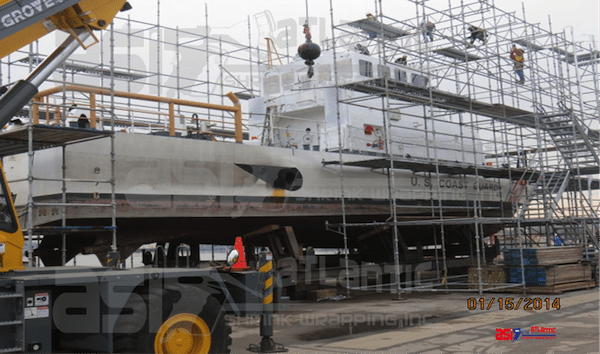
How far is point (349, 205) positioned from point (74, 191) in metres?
6.28

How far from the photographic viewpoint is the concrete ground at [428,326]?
25.8 ft

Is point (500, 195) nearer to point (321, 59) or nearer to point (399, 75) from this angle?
point (399, 75)

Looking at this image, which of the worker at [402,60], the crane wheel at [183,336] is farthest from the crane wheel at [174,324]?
the worker at [402,60]

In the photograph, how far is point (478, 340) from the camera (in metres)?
8.27

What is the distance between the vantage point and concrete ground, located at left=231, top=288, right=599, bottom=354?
7871mm

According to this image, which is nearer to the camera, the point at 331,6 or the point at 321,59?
the point at 331,6

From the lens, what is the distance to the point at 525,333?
8695 mm

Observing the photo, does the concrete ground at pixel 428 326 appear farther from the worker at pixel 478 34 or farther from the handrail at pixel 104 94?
the worker at pixel 478 34

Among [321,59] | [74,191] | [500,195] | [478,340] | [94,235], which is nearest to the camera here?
[478,340]

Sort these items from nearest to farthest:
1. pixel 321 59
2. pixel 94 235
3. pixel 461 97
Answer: pixel 94 235, pixel 461 97, pixel 321 59

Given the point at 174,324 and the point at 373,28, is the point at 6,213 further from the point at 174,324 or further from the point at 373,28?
the point at 373,28

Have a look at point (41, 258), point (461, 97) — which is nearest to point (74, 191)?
point (41, 258)

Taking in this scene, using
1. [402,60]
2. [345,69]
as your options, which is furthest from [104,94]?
[402,60]
